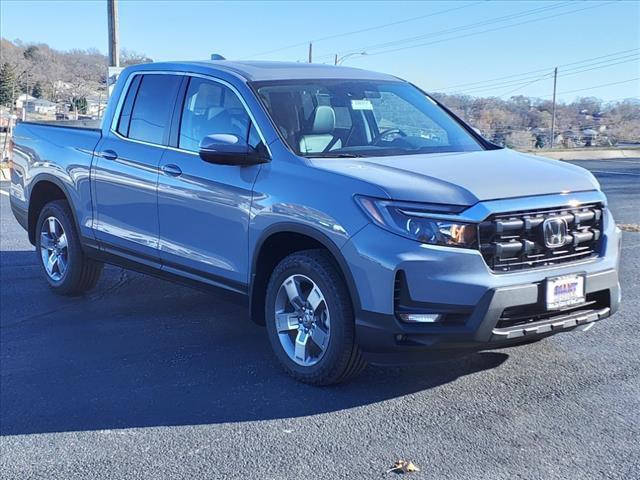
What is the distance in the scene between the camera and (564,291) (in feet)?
14.2

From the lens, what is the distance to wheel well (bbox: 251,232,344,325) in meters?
4.80

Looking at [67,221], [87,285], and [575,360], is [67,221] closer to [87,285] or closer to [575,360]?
[87,285]

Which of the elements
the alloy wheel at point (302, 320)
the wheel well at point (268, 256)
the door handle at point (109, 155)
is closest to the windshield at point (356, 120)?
the wheel well at point (268, 256)

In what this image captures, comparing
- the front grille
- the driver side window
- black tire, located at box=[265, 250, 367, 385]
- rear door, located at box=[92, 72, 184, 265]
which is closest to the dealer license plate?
the front grille

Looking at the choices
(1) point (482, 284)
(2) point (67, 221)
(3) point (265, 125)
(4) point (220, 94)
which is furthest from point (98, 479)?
(2) point (67, 221)

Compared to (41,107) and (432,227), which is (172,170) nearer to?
(432,227)

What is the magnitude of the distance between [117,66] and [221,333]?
16321 mm

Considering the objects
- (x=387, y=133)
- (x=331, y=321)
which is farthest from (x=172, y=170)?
(x=331, y=321)

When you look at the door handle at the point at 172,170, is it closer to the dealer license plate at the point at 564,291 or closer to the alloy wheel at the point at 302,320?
the alloy wheel at the point at 302,320

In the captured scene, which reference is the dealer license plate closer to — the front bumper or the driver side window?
the front bumper

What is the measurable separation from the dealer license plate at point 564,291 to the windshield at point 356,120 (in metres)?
1.38

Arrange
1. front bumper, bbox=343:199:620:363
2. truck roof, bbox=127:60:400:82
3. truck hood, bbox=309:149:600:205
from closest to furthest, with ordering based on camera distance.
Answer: front bumper, bbox=343:199:620:363
truck hood, bbox=309:149:600:205
truck roof, bbox=127:60:400:82

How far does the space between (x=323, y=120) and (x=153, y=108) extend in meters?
1.52

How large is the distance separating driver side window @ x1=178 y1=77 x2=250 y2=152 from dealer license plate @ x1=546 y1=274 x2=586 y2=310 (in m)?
2.19
